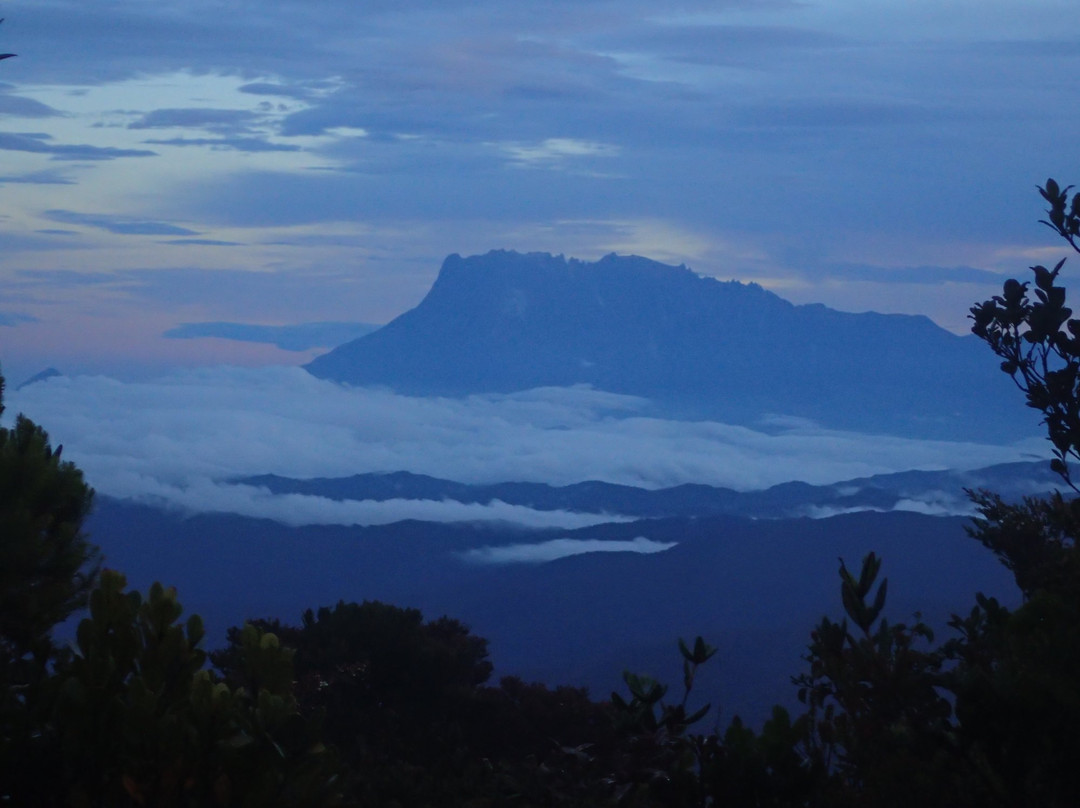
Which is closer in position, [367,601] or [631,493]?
[367,601]

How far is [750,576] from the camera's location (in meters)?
47.9

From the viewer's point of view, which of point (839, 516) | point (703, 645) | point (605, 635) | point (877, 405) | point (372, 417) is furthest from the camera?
point (877, 405)

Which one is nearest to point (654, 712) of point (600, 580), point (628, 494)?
point (600, 580)

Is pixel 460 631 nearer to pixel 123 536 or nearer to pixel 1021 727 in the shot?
pixel 1021 727

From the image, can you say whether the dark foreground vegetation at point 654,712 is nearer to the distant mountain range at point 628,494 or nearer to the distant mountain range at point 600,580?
the distant mountain range at point 600,580

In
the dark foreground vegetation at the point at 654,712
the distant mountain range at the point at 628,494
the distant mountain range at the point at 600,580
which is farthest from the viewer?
the distant mountain range at the point at 628,494

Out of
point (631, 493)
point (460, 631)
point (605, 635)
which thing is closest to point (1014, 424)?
point (631, 493)

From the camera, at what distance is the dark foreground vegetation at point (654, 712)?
4.43m

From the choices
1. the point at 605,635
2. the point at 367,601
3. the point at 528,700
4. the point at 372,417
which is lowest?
the point at 605,635

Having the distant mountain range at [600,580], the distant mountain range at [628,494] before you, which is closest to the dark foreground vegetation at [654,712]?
the distant mountain range at [600,580]

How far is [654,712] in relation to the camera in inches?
218

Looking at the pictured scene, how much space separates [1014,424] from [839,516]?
246 feet

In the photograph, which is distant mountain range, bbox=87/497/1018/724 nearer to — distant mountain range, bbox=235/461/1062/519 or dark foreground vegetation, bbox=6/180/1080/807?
dark foreground vegetation, bbox=6/180/1080/807

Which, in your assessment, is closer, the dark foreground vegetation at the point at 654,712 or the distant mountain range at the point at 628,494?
the dark foreground vegetation at the point at 654,712
